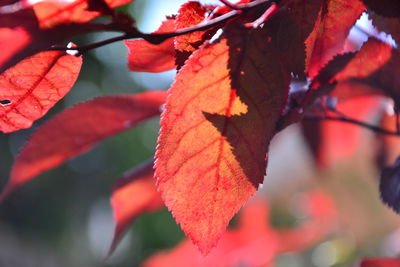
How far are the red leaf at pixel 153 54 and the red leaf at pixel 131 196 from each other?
20 centimetres

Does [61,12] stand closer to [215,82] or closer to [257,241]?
[215,82]

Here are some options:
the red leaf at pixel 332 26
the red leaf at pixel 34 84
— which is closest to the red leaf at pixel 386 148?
the red leaf at pixel 332 26

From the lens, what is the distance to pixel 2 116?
33cm

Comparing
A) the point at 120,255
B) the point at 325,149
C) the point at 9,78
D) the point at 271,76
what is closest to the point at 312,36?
the point at 271,76

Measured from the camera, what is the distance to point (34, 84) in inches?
12.3

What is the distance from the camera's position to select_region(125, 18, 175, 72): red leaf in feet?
1.12

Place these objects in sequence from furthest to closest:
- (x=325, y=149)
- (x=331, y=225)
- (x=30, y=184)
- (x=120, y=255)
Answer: (x=30, y=184) → (x=120, y=255) → (x=331, y=225) → (x=325, y=149)

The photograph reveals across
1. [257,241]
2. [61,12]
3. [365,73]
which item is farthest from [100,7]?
[257,241]

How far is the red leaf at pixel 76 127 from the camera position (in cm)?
54

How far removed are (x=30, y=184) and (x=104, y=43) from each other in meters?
6.21

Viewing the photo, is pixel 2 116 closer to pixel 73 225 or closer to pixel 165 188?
pixel 165 188

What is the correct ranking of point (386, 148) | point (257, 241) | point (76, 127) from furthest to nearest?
point (257, 241) → point (386, 148) → point (76, 127)

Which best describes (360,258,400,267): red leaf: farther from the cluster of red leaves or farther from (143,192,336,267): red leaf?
(143,192,336,267): red leaf

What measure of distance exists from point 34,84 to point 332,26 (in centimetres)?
20
